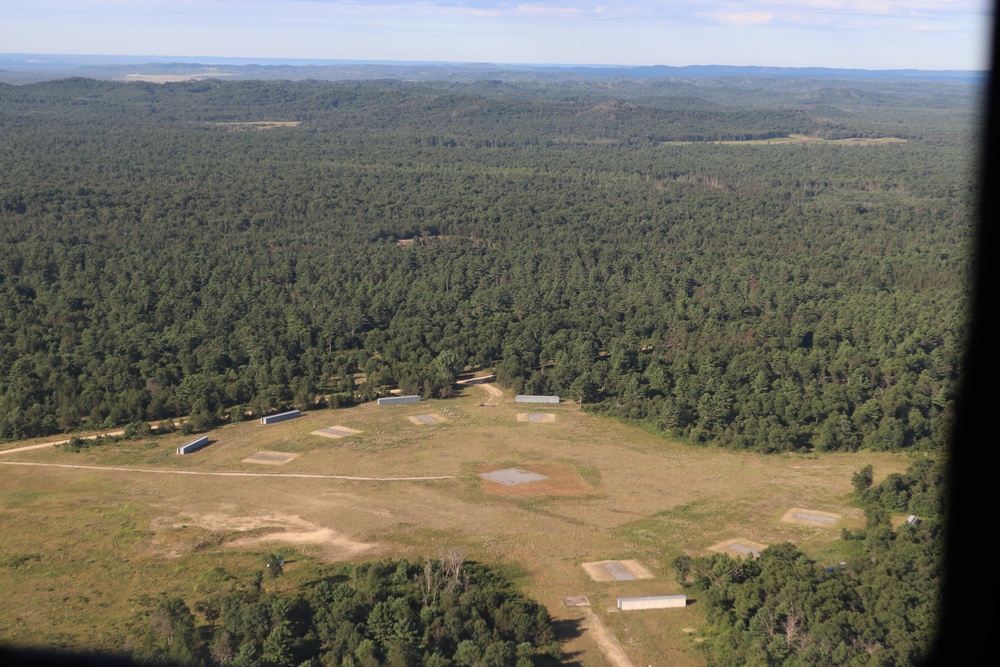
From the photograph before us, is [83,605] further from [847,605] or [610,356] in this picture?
[610,356]

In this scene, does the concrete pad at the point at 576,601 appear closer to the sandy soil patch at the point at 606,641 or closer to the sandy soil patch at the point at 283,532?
the sandy soil patch at the point at 606,641

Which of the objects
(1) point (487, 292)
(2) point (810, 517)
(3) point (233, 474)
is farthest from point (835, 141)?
(3) point (233, 474)

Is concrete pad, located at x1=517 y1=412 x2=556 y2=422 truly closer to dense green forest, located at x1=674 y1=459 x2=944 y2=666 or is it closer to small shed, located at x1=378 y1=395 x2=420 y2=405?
small shed, located at x1=378 y1=395 x2=420 y2=405

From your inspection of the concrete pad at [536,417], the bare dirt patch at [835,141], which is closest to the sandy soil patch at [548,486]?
the concrete pad at [536,417]

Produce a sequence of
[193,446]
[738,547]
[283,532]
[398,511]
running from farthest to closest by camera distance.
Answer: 1. [193,446]
2. [398,511]
3. [283,532]
4. [738,547]

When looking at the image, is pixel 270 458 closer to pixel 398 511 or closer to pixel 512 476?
pixel 398 511

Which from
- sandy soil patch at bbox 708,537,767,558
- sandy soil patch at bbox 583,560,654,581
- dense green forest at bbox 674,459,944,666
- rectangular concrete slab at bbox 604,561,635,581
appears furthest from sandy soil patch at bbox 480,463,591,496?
dense green forest at bbox 674,459,944,666
